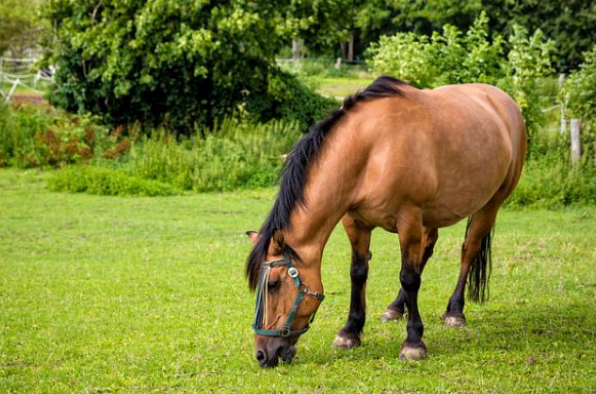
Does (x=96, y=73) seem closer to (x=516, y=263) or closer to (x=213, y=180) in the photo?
(x=213, y=180)

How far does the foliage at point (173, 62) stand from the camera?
1600 centimetres

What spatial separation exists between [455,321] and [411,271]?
1.16 m

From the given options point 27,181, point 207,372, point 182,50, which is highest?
point 182,50

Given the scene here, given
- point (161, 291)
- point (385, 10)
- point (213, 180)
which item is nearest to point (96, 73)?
point (213, 180)

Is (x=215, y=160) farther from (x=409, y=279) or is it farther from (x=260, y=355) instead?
(x=260, y=355)

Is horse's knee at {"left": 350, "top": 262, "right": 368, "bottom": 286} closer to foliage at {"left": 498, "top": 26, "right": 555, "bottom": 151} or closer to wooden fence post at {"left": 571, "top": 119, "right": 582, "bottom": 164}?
wooden fence post at {"left": 571, "top": 119, "right": 582, "bottom": 164}

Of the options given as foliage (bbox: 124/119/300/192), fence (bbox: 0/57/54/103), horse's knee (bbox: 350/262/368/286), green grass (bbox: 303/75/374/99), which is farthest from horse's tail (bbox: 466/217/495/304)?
fence (bbox: 0/57/54/103)

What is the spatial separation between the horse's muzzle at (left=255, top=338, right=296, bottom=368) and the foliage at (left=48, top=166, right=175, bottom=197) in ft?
29.2

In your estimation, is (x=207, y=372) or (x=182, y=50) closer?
(x=207, y=372)

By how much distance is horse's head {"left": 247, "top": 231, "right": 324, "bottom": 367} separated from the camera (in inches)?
212

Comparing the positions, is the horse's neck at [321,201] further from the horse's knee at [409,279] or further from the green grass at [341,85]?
the green grass at [341,85]

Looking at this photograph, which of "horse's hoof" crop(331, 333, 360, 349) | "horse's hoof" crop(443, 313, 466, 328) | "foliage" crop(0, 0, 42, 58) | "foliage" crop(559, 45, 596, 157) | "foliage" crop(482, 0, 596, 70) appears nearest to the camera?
A: "horse's hoof" crop(331, 333, 360, 349)

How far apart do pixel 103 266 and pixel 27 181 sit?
645 cm

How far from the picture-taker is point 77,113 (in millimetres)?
17516
